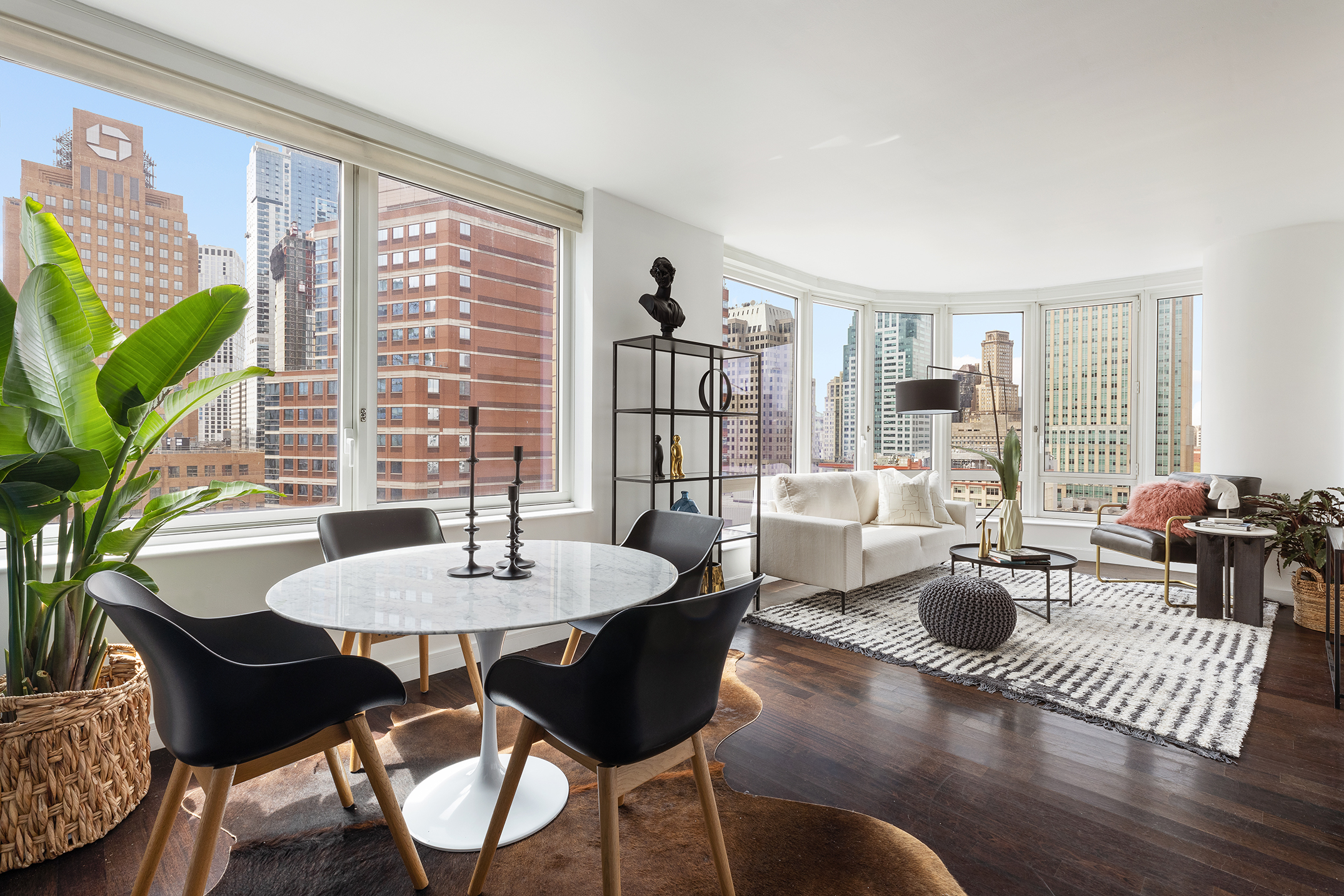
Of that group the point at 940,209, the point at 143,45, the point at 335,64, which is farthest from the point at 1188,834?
the point at 143,45

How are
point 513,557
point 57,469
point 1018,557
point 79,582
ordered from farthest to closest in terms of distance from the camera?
point 1018,557
point 513,557
point 79,582
point 57,469

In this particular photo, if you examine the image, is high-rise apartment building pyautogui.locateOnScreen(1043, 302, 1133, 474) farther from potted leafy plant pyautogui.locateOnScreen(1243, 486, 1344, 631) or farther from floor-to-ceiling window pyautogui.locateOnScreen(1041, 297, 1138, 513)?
potted leafy plant pyautogui.locateOnScreen(1243, 486, 1344, 631)

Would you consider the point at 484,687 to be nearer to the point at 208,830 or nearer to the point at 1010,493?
the point at 208,830

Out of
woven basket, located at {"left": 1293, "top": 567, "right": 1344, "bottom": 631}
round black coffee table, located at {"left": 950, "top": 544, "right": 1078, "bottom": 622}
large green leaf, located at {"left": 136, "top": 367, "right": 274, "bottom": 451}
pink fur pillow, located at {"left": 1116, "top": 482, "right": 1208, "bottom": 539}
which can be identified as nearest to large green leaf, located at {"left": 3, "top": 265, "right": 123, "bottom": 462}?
large green leaf, located at {"left": 136, "top": 367, "right": 274, "bottom": 451}

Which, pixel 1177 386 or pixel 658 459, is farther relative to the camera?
pixel 1177 386

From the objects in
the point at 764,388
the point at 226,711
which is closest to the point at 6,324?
the point at 226,711

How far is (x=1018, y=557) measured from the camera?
12.5 ft

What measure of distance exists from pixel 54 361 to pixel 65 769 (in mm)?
1097

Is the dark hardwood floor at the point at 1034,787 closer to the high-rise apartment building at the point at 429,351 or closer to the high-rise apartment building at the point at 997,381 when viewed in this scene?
the high-rise apartment building at the point at 429,351

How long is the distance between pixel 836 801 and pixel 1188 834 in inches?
38.1

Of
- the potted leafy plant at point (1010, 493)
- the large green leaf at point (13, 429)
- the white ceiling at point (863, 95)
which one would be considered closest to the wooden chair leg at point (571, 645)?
the large green leaf at point (13, 429)

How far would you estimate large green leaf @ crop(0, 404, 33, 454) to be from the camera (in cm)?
163

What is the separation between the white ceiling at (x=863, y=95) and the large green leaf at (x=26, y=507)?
168 cm

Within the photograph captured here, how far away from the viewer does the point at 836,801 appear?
1978 millimetres
